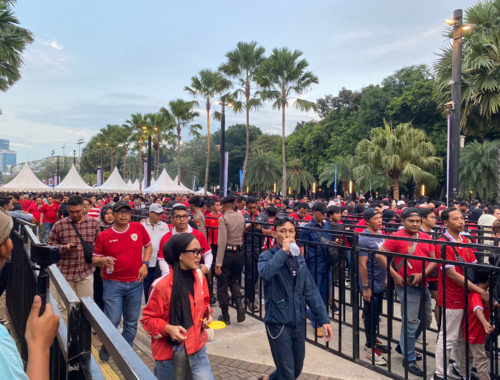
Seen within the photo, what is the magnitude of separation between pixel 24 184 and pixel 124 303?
3545 cm

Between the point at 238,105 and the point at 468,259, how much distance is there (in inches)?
1044

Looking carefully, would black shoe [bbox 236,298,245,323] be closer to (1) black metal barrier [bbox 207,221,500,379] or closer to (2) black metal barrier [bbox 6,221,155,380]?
(1) black metal barrier [bbox 207,221,500,379]

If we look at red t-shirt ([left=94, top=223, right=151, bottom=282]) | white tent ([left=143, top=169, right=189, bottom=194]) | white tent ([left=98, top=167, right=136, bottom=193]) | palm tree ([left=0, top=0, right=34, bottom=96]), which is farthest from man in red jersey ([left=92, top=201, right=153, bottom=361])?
white tent ([left=98, top=167, right=136, bottom=193])

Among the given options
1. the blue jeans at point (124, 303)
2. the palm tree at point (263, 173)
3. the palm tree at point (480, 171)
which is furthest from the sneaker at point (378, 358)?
the palm tree at point (263, 173)

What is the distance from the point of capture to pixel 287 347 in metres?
3.53

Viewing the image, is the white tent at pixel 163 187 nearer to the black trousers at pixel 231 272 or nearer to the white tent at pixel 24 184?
the white tent at pixel 24 184

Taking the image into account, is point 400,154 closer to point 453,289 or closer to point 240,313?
point 240,313

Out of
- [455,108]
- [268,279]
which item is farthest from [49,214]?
[455,108]

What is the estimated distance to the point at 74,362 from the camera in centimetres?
189

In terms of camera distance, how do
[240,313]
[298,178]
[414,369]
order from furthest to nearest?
[298,178]
[240,313]
[414,369]

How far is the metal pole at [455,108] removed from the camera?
38.0 feet

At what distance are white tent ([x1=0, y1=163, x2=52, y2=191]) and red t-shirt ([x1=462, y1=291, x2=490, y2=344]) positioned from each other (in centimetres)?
3714

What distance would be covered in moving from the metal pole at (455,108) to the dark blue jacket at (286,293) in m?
9.72

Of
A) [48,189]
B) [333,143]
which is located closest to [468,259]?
[48,189]
